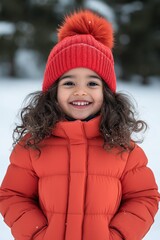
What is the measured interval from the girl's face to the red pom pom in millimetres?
230

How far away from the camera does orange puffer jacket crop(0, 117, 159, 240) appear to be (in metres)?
1.73

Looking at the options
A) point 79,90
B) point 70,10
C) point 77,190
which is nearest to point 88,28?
point 79,90

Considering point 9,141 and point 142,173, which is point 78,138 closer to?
point 142,173

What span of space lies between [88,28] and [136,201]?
0.84 metres

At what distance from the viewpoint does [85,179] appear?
5.77 feet

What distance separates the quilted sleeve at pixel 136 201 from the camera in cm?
177

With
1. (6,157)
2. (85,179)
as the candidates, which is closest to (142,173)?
(85,179)

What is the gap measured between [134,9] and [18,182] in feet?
34.3

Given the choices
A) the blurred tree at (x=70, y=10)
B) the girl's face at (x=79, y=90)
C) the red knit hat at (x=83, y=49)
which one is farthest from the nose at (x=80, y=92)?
the blurred tree at (x=70, y=10)

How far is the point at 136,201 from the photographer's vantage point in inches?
71.7

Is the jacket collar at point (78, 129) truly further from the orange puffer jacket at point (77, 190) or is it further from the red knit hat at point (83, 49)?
the red knit hat at point (83, 49)

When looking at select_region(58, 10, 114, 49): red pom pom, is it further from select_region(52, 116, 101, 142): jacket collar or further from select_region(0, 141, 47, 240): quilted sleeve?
select_region(0, 141, 47, 240): quilted sleeve

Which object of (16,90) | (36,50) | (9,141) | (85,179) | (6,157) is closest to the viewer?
(85,179)

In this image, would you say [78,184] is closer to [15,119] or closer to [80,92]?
[80,92]
